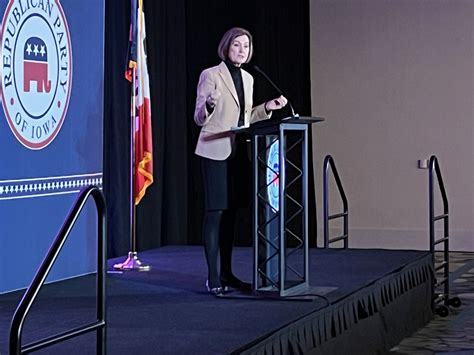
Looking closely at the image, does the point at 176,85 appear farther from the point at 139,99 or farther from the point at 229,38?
the point at 229,38

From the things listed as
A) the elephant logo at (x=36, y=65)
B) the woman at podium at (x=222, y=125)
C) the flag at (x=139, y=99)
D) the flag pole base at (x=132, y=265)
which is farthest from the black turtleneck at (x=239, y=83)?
the flag pole base at (x=132, y=265)

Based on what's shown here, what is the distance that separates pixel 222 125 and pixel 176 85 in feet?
13.0

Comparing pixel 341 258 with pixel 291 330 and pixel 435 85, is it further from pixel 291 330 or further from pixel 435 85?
pixel 435 85

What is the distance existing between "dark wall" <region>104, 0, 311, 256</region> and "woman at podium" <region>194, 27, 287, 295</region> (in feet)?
8.89

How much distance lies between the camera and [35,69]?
592 cm

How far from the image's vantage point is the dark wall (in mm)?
8305

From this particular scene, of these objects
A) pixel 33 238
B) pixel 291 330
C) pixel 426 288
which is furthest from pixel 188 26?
pixel 291 330

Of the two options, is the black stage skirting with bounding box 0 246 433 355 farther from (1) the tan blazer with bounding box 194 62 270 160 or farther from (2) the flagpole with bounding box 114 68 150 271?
(1) the tan blazer with bounding box 194 62 270 160

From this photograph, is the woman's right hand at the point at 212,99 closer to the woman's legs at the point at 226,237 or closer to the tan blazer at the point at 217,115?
the tan blazer at the point at 217,115

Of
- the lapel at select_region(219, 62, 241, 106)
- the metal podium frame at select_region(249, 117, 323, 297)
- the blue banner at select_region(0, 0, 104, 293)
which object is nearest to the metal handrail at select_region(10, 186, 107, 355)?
the metal podium frame at select_region(249, 117, 323, 297)

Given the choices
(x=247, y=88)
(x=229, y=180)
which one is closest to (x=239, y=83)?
(x=247, y=88)

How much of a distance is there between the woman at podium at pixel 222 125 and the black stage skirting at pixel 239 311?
0.42m

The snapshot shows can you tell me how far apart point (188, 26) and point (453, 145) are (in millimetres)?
3032

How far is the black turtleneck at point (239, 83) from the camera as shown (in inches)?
222
